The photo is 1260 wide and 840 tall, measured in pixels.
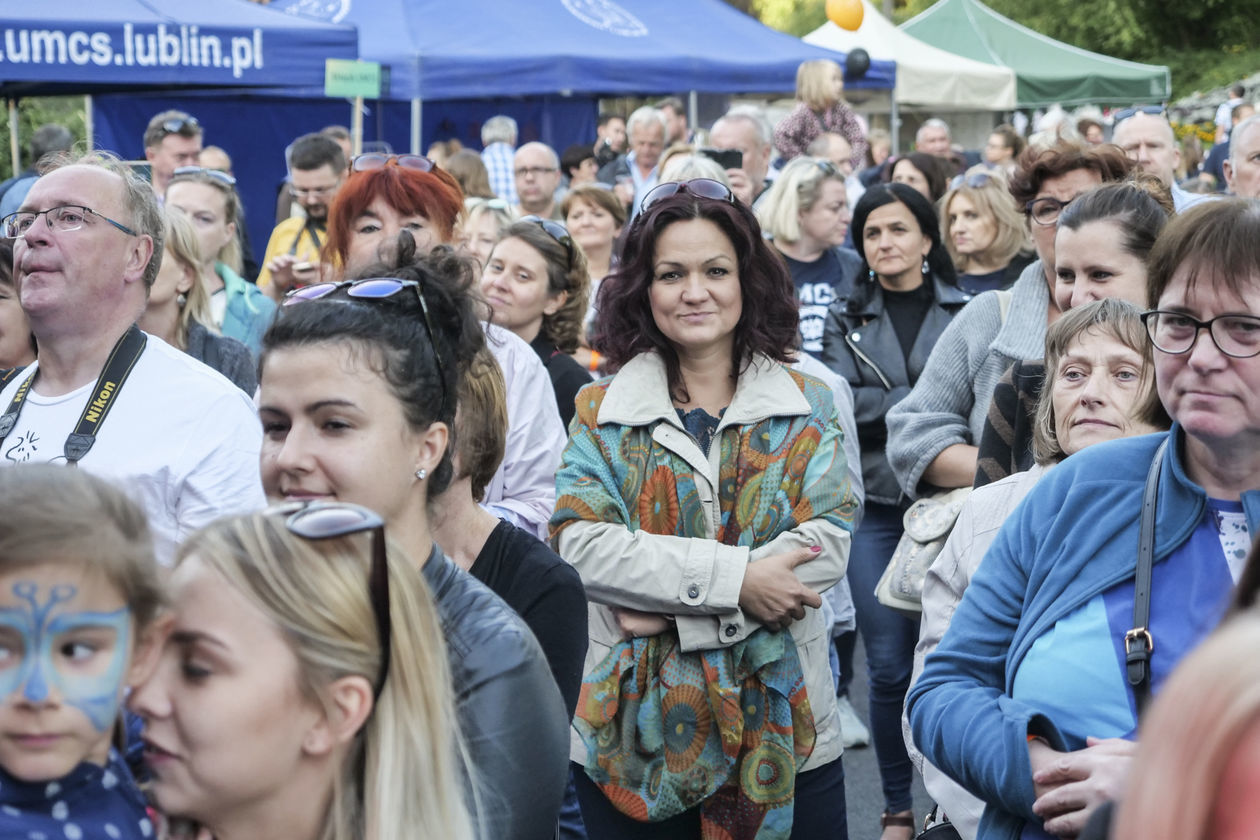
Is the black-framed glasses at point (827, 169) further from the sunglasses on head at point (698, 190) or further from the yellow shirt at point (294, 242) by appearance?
the sunglasses on head at point (698, 190)

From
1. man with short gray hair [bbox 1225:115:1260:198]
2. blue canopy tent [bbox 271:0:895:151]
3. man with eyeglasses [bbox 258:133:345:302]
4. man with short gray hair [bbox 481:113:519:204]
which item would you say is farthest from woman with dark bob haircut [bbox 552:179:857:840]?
blue canopy tent [bbox 271:0:895:151]

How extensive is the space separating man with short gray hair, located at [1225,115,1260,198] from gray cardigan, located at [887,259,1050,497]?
111 inches

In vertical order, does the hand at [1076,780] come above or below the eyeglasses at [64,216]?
below

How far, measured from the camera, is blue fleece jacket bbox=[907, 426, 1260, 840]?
2312mm

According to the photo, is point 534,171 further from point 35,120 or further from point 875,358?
point 35,120

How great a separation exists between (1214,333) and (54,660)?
5.84 feet

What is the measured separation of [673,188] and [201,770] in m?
2.56

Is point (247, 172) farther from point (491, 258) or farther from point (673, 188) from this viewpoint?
point (673, 188)

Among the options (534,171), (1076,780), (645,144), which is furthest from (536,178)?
(1076,780)

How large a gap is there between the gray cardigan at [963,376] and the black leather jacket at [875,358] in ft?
2.36

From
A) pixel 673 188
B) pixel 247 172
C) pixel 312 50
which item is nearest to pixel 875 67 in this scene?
pixel 247 172

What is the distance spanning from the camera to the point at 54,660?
5.25ft

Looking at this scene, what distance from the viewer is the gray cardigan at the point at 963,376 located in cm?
435

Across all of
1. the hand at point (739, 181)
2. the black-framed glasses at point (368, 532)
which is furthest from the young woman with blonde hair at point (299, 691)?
the hand at point (739, 181)
